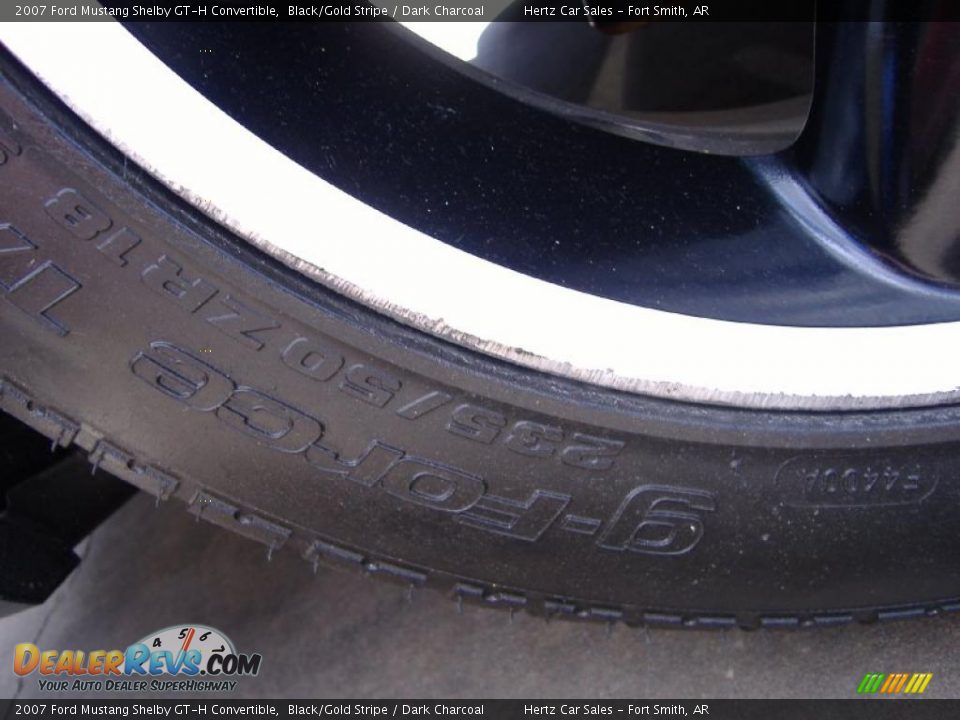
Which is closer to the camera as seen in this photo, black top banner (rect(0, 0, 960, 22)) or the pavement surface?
black top banner (rect(0, 0, 960, 22))

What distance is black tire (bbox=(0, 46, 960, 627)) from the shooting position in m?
0.57

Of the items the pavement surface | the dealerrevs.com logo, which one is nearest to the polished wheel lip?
the pavement surface

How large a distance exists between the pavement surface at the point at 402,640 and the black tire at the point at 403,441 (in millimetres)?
118

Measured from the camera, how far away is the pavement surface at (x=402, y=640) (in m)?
0.86

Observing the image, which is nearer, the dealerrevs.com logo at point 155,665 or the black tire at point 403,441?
the black tire at point 403,441

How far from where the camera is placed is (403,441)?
2.10ft

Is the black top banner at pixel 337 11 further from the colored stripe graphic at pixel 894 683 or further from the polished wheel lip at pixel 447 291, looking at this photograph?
the colored stripe graphic at pixel 894 683

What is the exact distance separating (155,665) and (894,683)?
63 cm

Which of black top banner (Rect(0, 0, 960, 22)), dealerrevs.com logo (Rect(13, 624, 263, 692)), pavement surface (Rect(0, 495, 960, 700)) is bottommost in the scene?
dealerrevs.com logo (Rect(13, 624, 263, 692))

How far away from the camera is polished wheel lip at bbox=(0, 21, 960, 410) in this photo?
1.77ft
